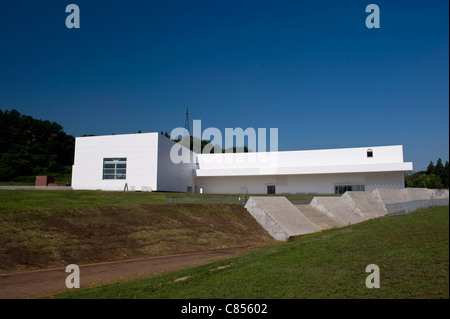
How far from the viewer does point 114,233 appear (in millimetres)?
19500

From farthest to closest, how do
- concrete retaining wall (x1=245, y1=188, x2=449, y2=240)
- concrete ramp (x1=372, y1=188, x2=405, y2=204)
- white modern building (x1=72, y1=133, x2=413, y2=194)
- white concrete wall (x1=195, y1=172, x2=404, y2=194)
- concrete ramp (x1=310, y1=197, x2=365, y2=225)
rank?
white concrete wall (x1=195, y1=172, x2=404, y2=194) < white modern building (x1=72, y1=133, x2=413, y2=194) < concrete ramp (x1=372, y1=188, x2=405, y2=204) < concrete ramp (x1=310, y1=197, x2=365, y2=225) < concrete retaining wall (x1=245, y1=188, x2=449, y2=240)

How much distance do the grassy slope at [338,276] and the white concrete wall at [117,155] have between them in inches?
1222

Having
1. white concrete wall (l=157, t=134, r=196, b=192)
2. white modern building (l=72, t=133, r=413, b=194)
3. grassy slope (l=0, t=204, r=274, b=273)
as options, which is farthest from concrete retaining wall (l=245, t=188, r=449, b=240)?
white concrete wall (l=157, t=134, r=196, b=192)

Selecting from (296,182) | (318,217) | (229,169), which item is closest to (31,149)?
(229,169)

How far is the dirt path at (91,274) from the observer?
35.2 feet

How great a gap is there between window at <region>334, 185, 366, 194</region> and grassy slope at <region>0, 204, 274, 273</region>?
91.7ft

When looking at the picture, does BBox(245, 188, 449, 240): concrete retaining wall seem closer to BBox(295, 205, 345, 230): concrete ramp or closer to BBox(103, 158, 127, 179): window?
BBox(295, 205, 345, 230): concrete ramp

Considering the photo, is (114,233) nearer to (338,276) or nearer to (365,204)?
(338,276)

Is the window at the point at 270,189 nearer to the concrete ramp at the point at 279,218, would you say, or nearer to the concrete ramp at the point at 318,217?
the concrete ramp at the point at 318,217

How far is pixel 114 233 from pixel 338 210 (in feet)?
70.9

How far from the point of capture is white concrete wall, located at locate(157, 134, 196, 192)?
43156 millimetres

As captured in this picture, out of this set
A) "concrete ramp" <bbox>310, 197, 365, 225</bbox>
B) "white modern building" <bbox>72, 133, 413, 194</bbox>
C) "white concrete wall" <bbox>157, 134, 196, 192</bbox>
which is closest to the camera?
"concrete ramp" <bbox>310, 197, 365, 225</bbox>

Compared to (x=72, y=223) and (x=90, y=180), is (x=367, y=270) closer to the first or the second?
(x=72, y=223)

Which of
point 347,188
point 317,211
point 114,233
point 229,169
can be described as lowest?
point 114,233
